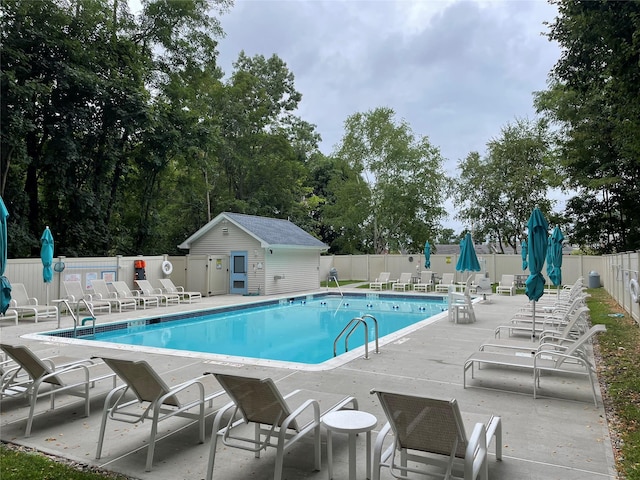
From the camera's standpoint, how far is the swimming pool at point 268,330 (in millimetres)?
9281

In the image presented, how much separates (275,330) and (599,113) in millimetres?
17702

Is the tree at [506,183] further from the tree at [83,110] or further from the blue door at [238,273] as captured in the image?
the tree at [83,110]

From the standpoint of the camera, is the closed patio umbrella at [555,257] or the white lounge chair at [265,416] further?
the closed patio umbrella at [555,257]

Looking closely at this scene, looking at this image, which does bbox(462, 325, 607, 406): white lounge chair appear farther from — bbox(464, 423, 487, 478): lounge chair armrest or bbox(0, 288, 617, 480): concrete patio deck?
bbox(464, 423, 487, 478): lounge chair armrest

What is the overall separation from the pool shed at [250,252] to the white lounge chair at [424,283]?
18.2ft

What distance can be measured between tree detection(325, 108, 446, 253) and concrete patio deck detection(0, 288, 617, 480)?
968 inches

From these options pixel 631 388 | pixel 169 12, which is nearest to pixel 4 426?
pixel 631 388

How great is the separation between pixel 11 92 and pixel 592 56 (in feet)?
55.2

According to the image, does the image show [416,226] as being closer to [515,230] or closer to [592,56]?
[515,230]

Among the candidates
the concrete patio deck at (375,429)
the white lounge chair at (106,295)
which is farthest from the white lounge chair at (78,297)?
Result: the concrete patio deck at (375,429)

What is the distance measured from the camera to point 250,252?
1900 cm

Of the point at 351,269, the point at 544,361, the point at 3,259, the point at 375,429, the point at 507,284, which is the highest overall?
the point at 3,259

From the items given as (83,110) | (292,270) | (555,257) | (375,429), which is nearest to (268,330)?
(375,429)

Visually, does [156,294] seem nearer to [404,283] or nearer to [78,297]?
[78,297]
